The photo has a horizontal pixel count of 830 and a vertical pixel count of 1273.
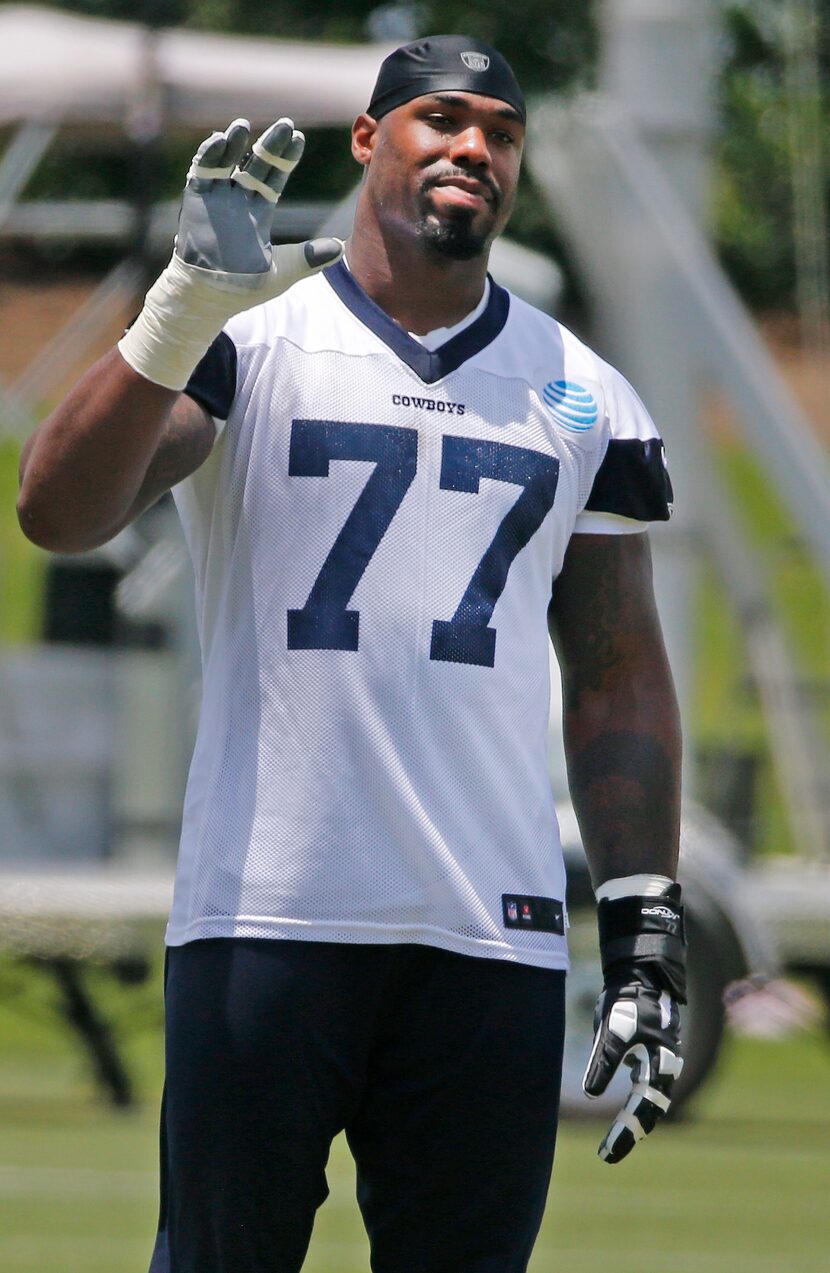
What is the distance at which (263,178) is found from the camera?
9.86ft

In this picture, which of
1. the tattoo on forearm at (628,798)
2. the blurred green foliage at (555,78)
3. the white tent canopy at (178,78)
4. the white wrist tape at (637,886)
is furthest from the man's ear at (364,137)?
the blurred green foliage at (555,78)

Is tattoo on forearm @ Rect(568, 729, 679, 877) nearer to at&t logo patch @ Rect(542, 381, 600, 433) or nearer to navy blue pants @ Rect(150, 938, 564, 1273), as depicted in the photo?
navy blue pants @ Rect(150, 938, 564, 1273)

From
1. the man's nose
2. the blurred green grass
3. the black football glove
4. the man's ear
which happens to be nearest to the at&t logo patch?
the man's nose

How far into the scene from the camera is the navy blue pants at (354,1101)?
320cm

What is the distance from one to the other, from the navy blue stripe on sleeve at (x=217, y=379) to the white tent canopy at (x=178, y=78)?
21.6 ft

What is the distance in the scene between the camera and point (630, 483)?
3549mm

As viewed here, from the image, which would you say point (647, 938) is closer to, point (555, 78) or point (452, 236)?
point (452, 236)

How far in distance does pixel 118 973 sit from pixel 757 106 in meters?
16.5

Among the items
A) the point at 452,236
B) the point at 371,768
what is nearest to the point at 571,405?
the point at 452,236

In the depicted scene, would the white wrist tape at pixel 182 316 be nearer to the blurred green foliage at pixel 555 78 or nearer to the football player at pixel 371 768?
the football player at pixel 371 768

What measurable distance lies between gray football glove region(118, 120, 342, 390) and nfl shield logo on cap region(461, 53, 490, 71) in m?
0.53

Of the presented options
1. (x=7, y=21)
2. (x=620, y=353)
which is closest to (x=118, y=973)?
(x=620, y=353)

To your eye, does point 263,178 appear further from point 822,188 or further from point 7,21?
point 822,188

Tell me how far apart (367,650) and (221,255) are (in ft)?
1.82
